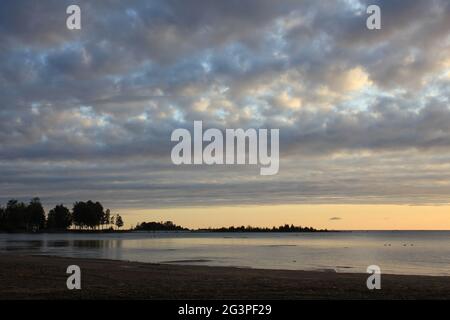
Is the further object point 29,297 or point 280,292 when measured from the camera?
point 280,292

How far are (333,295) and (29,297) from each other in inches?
461
